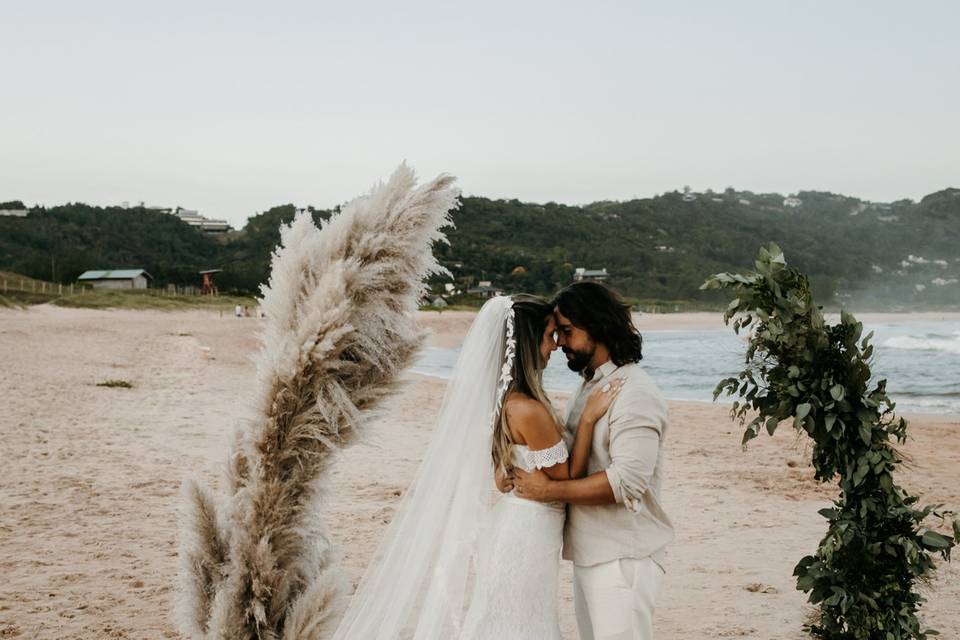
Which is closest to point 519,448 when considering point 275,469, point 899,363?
point 275,469

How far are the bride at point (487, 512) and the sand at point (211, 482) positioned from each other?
0.32m

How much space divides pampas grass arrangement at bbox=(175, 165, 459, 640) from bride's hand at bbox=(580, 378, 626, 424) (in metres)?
1.10

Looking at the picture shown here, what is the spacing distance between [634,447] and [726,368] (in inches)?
1075

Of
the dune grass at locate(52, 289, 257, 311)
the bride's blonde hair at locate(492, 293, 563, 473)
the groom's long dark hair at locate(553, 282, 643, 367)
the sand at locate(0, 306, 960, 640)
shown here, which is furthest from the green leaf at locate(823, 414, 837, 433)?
the dune grass at locate(52, 289, 257, 311)

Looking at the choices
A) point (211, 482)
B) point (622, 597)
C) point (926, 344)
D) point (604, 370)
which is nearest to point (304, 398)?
point (604, 370)

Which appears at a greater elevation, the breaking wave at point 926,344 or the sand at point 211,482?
the sand at point 211,482

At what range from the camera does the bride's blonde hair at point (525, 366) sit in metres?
3.03

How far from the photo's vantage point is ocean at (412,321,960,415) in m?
20.3

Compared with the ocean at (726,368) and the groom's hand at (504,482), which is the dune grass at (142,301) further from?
the groom's hand at (504,482)

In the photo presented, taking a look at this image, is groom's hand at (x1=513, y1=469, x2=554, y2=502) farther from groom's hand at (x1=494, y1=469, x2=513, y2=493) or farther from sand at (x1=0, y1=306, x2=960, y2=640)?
sand at (x1=0, y1=306, x2=960, y2=640)

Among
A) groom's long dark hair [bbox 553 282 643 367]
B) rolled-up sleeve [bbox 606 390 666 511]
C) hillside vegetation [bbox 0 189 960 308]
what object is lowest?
rolled-up sleeve [bbox 606 390 666 511]

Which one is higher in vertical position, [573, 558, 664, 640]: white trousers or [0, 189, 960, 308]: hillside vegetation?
[0, 189, 960, 308]: hillside vegetation

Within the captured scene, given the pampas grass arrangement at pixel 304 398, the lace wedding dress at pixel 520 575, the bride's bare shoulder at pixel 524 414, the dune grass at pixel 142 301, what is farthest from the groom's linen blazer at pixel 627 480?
the dune grass at pixel 142 301

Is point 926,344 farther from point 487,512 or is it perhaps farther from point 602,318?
point 487,512
